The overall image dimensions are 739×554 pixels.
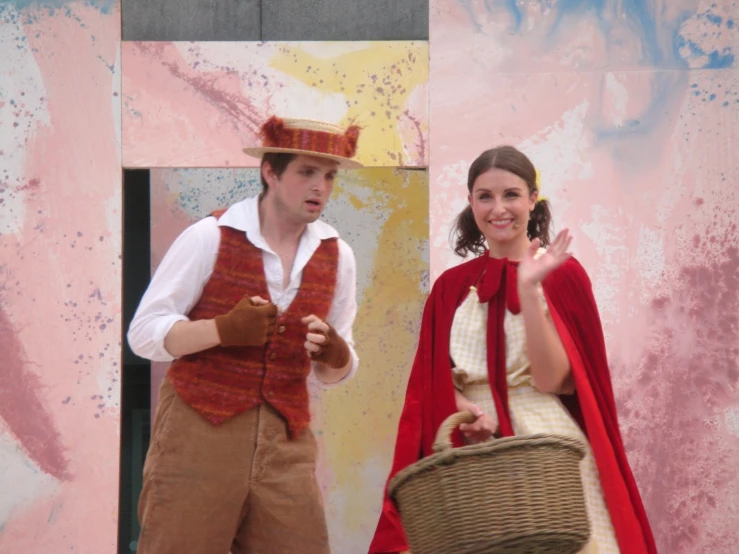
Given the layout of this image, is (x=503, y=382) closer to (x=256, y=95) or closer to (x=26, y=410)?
(x=256, y=95)

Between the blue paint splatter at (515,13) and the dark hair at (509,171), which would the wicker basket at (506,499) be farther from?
the blue paint splatter at (515,13)

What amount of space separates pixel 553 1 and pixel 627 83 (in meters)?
0.45

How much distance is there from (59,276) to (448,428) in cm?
233

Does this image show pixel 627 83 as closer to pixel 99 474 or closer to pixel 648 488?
pixel 648 488

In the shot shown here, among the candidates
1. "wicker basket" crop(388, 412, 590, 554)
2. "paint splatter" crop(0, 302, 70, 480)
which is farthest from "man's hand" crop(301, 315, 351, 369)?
"paint splatter" crop(0, 302, 70, 480)

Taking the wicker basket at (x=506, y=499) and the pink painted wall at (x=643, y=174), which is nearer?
the wicker basket at (x=506, y=499)

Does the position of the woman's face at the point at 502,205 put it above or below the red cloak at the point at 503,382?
above

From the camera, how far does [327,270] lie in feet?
10.2

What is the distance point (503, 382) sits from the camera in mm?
2830

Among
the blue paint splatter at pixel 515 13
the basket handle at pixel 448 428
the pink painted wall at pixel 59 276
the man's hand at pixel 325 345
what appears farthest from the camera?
the blue paint splatter at pixel 515 13

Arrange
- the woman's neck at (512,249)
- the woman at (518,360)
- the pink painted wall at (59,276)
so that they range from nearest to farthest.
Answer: the woman at (518,360) < the woman's neck at (512,249) < the pink painted wall at (59,276)

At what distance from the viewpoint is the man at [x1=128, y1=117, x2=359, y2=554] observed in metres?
2.92

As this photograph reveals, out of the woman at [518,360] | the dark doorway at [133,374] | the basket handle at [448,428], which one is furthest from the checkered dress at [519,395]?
the dark doorway at [133,374]

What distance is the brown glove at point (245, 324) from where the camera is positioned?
2814 millimetres
